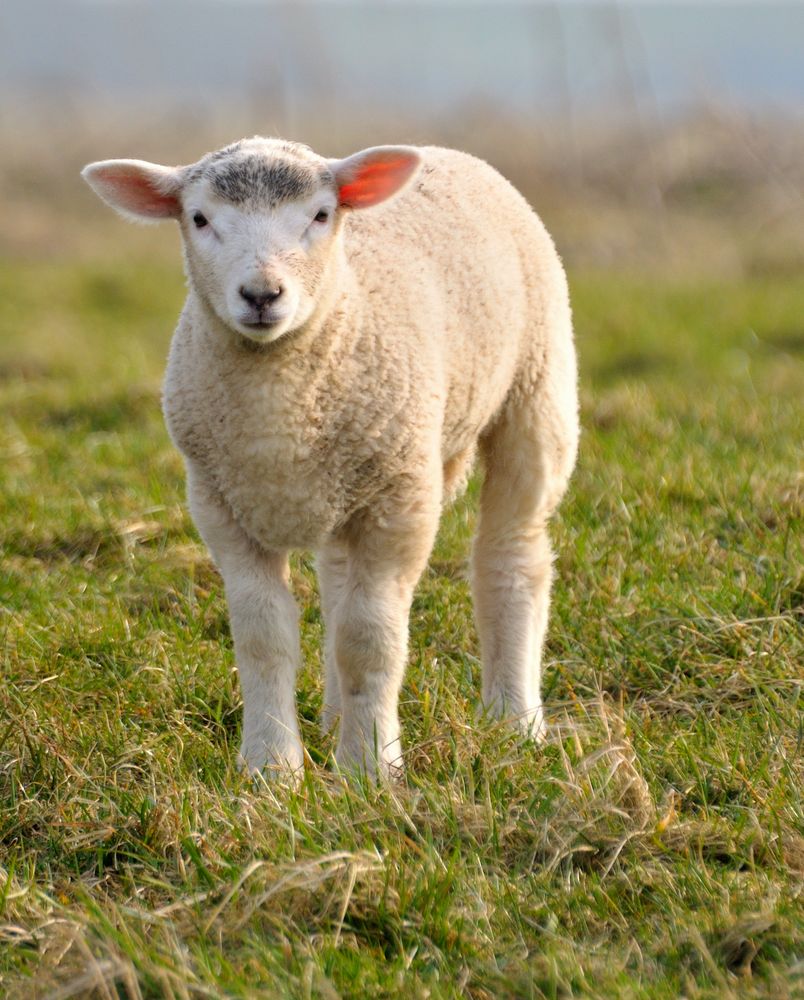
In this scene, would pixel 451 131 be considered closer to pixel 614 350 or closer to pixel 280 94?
pixel 280 94

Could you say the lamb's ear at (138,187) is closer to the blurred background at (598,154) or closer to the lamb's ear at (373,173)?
the lamb's ear at (373,173)

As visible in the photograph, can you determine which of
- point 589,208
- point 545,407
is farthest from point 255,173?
point 589,208

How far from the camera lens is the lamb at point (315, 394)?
310cm

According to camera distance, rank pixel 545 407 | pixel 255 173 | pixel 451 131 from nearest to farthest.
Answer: pixel 255 173
pixel 545 407
pixel 451 131

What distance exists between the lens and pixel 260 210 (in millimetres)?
3078

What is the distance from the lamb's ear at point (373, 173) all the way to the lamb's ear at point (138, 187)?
1.21 ft

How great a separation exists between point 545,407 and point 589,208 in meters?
10.5

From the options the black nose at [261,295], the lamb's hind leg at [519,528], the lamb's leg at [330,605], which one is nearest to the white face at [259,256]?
the black nose at [261,295]

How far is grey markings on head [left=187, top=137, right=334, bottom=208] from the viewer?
121 inches

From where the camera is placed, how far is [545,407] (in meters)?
3.82

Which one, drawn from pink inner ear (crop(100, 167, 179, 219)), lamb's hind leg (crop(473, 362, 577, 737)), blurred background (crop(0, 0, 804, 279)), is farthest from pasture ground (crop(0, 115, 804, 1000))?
blurred background (crop(0, 0, 804, 279))

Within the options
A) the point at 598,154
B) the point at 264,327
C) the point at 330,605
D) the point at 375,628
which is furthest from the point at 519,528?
the point at 598,154

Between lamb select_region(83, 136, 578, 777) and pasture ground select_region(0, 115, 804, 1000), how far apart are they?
0.20 m

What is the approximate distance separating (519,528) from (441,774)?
3.12ft
